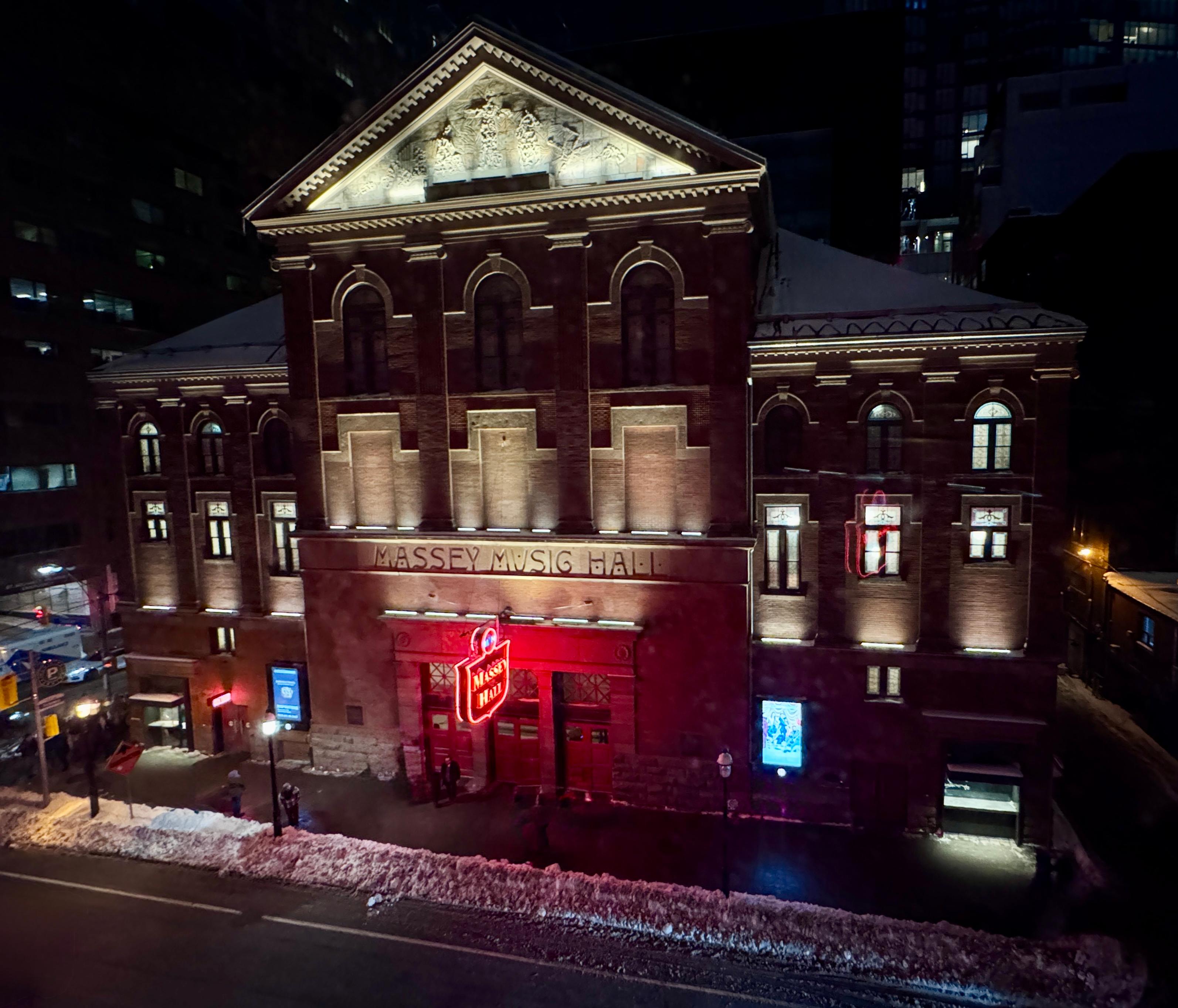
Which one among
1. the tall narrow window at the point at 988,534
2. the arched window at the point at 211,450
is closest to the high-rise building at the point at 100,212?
the arched window at the point at 211,450

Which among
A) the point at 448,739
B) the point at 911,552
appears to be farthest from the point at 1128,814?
the point at 448,739

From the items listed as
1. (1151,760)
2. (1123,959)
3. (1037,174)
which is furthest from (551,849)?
(1037,174)

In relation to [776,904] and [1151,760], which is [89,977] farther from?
[1151,760]

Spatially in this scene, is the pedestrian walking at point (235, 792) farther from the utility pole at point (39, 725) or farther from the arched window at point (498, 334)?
the arched window at point (498, 334)

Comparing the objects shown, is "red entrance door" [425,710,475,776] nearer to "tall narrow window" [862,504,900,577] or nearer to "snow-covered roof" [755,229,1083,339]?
"tall narrow window" [862,504,900,577]

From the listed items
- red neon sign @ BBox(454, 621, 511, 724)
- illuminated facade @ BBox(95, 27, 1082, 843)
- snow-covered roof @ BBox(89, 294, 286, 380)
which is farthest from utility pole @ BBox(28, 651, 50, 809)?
red neon sign @ BBox(454, 621, 511, 724)

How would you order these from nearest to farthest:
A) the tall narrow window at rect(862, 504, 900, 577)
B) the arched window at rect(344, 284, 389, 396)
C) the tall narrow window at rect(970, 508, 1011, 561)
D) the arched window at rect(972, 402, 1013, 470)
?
1. the arched window at rect(972, 402, 1013, 470)
2. the tall narrow window at rect(970, 508, 1011, 561)
3. the tall narrow window at rect(862, 504, 900, 577)
4. the arched window at rect(344, 284, 389, 396)
